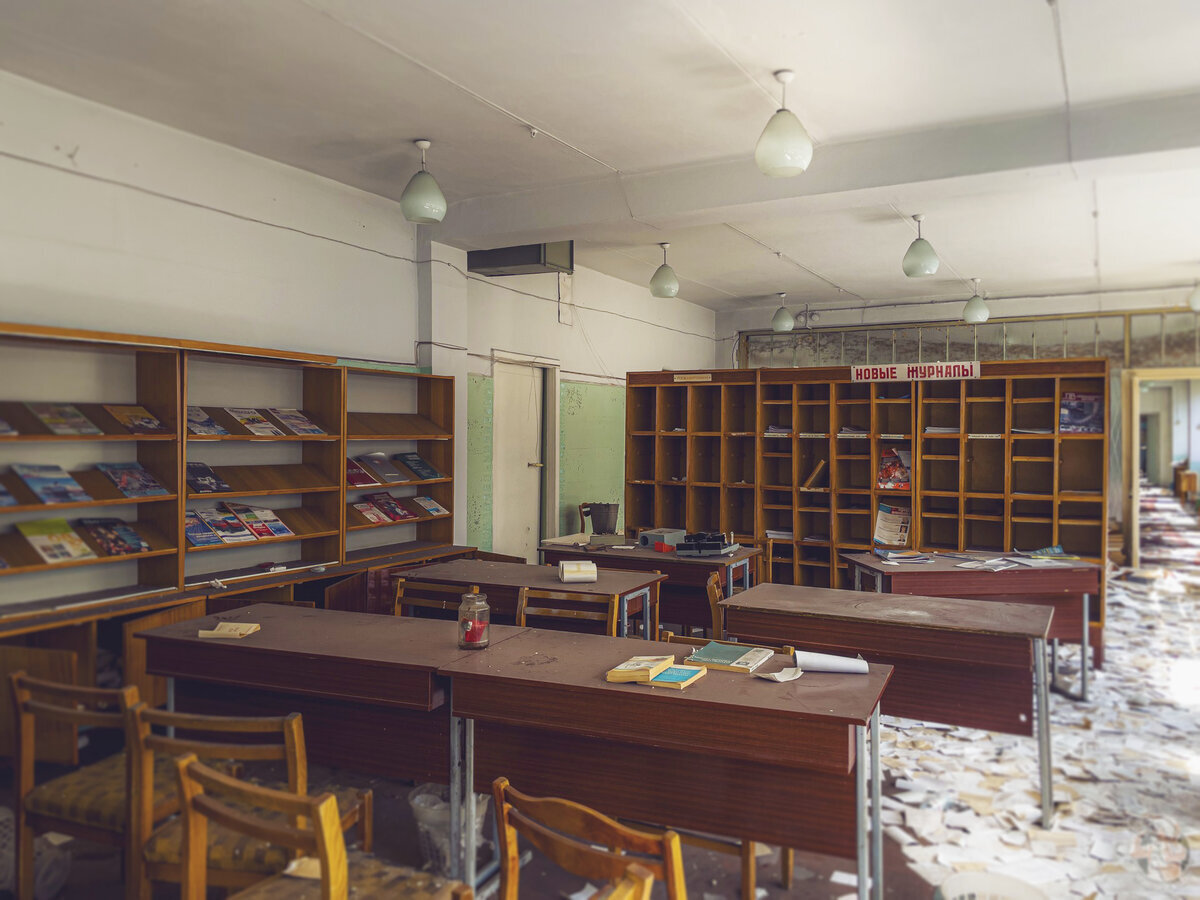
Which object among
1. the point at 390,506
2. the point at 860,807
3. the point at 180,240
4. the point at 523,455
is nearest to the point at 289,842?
the point at 860,807

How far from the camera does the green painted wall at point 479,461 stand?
7285 mm

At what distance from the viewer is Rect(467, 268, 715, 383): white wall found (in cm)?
758

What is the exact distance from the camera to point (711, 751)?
2479 mm

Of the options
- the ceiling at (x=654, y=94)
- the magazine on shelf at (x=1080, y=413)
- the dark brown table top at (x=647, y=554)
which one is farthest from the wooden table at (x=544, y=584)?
the magazine on shelf at (x=1080, y=413)

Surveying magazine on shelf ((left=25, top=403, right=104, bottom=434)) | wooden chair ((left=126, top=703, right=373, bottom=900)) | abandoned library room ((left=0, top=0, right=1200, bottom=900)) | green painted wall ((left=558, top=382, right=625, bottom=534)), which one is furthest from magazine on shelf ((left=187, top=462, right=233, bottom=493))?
green painted wall ((left=558, top=382, right=625, bottom=534))

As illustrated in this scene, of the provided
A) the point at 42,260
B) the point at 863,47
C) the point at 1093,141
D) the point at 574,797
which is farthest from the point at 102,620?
the point at 1093,141

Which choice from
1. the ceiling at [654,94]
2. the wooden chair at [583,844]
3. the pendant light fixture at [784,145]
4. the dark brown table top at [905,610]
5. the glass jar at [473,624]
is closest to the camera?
the wooden chair at [583,844]

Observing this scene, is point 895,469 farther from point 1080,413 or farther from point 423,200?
point 423,200

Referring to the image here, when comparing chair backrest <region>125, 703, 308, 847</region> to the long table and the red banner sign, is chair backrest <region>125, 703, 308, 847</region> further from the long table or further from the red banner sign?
the red banner sign

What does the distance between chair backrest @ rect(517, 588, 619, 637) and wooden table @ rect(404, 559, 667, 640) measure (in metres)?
0.04

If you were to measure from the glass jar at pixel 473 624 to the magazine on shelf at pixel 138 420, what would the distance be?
231 centimetres

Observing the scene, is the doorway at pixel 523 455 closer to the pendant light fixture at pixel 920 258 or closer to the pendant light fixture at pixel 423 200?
the pendant light fixture at pixel 423 200

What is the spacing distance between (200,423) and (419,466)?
1.85m

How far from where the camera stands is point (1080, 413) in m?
6.28
